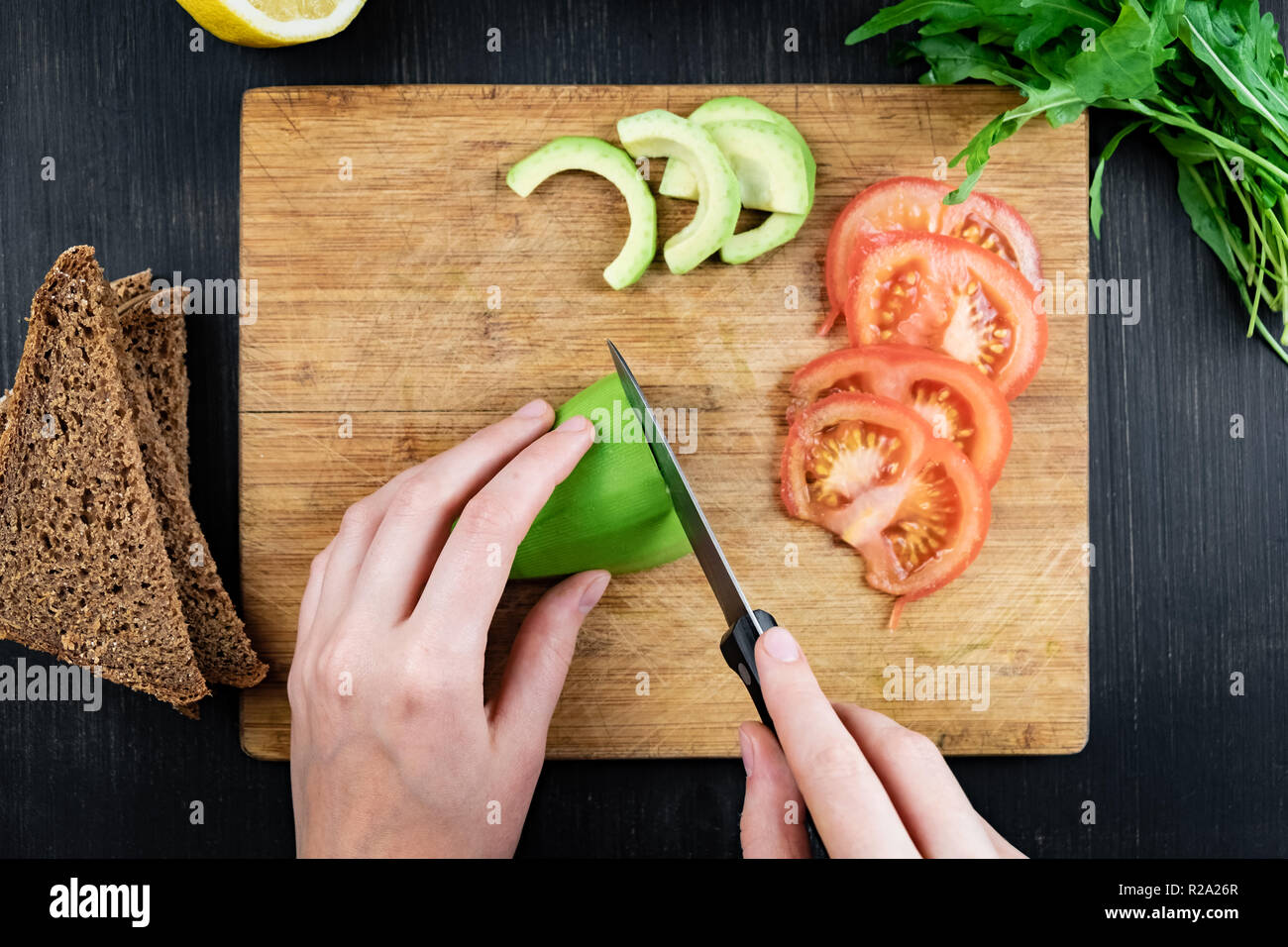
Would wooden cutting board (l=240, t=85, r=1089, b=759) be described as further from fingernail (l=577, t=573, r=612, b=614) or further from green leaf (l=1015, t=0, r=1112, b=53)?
green leaf (l=1015, t=0, r=1112, b=53)

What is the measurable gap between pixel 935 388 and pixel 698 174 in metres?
0.57

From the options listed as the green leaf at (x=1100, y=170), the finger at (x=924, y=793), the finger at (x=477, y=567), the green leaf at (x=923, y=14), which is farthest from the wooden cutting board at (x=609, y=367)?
the finger at (x=924, y=793)

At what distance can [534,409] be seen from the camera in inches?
61.7

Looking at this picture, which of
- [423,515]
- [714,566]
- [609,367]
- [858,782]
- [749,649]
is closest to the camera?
[858,782]

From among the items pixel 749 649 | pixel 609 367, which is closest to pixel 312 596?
pixel 609 367

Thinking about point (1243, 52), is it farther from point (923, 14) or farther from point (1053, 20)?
point (923, 14)

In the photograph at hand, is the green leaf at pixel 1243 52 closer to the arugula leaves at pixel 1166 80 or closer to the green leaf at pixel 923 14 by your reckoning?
the arugula leaves at pixel 1166 80

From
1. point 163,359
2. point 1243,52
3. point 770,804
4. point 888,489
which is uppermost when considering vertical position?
point 1243,52

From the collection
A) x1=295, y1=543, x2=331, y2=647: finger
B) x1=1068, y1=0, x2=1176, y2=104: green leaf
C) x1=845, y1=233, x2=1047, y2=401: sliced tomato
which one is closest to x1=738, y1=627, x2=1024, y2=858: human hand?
x1=845, y1=233, x2=1047, y2=401: sliced tomato

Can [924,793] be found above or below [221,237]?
below

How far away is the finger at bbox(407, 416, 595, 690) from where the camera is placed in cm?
136

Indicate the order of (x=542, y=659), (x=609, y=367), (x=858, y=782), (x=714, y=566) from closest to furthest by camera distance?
(x=858, y=782)
(x=714, y=566)
(x=542, y=659)
(x=609, y=367)

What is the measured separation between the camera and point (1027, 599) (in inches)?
65.7
